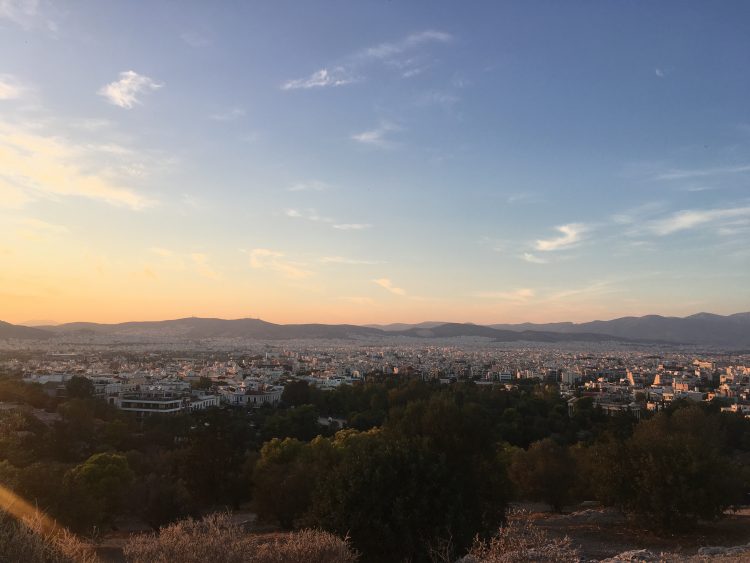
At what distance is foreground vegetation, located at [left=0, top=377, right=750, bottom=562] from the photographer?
10.3 m

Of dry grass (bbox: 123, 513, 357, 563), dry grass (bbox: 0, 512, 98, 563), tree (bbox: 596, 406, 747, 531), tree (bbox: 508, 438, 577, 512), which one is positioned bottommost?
tree (bbox: 508, 438, 577, 512)

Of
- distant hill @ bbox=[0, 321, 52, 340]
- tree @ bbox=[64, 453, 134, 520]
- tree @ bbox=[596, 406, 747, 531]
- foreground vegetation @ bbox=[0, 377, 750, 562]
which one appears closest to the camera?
foreground vegetation @ bbox=[0, 377, 750, 562]

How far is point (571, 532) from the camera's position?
47.8 feet

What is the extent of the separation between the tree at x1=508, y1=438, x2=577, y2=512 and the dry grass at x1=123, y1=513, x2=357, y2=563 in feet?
49.5

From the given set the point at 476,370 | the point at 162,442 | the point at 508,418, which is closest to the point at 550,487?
the point at 508,418

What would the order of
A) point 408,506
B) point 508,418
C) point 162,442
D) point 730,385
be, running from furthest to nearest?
1. point 730,385
2. point 508,418
3. point 162,442
4. point 408,506

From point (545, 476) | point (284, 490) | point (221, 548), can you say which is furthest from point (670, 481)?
point (221, 548)

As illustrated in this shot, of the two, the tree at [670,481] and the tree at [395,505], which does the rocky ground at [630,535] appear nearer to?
the tree at [670,481]

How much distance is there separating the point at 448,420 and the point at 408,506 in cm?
561

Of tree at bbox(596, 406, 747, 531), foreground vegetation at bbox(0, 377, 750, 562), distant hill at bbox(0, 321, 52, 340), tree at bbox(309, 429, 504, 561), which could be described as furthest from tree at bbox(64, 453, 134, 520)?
A: distant hill at bbox(0, 321, 52, 340)

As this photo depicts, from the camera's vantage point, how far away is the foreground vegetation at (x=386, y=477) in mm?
10297

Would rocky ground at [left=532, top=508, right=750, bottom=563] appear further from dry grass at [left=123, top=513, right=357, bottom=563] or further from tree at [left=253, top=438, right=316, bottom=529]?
dry grass at [left=123, top=513, right=357, bottom=563]

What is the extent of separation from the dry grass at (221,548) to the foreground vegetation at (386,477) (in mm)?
114

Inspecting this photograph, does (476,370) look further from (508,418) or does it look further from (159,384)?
(508,418)
